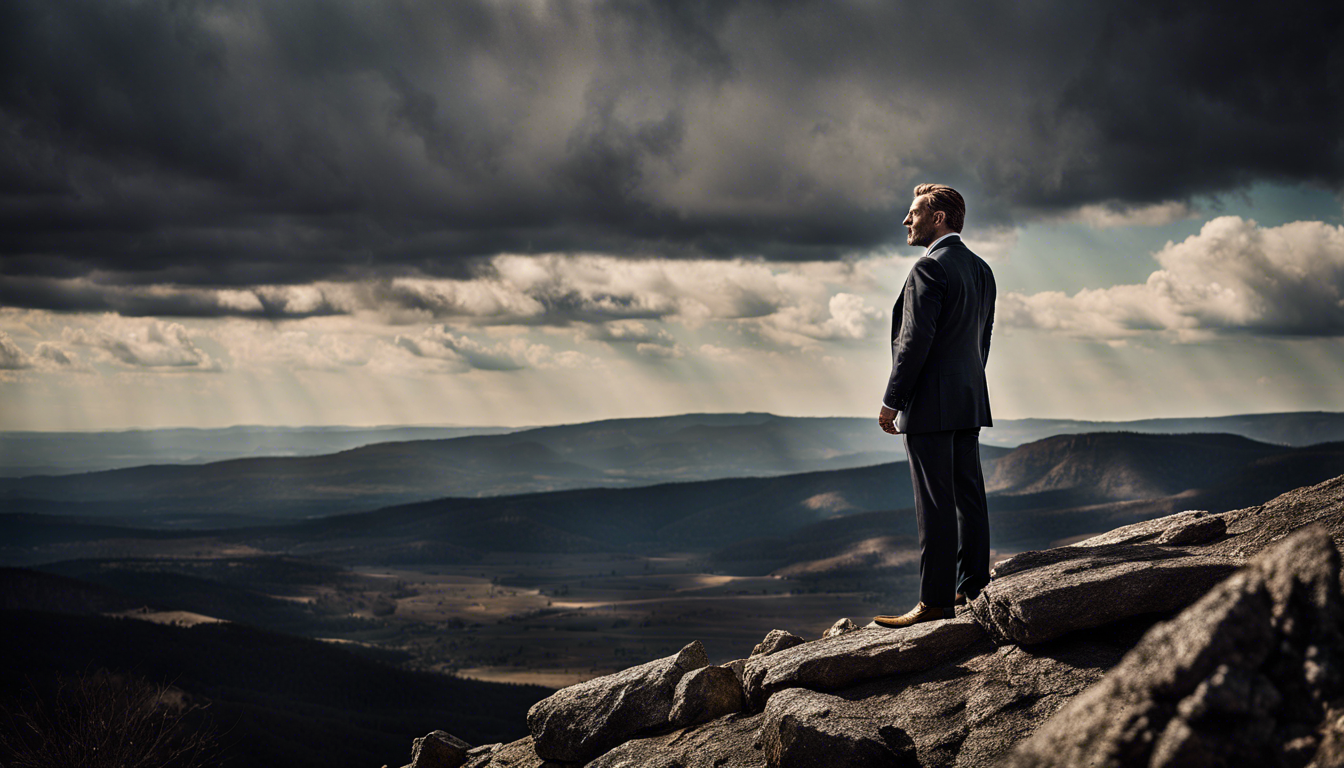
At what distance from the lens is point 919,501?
26.0 feet

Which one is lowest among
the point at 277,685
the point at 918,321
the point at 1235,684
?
the point at 277,685

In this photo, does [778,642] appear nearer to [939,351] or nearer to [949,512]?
[949,512]

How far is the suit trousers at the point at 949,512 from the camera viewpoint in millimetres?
7711

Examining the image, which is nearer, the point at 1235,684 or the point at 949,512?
the point at 1235,684

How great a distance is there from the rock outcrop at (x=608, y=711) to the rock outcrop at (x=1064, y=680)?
19mm

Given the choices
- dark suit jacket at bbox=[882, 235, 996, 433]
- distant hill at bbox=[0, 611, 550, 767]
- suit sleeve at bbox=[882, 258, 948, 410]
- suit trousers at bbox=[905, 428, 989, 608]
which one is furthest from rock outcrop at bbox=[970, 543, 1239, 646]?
distant hill at bbox=[0, 611, 550, 767]

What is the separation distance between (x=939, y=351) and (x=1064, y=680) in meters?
2.86

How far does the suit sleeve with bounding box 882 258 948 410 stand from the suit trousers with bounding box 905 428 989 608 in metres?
0.54

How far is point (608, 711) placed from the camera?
355 inches

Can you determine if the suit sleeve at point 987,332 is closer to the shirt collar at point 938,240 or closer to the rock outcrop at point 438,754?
the shirt collar at point 938,240

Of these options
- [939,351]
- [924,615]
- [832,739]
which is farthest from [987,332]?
[832,739]

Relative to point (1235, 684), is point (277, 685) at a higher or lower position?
lower

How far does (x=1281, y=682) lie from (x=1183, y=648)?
1.27 feet

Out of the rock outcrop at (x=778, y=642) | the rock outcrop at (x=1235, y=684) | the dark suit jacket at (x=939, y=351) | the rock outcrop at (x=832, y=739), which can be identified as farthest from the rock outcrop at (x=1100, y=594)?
the rock outcrop at (x=778, y=642)
